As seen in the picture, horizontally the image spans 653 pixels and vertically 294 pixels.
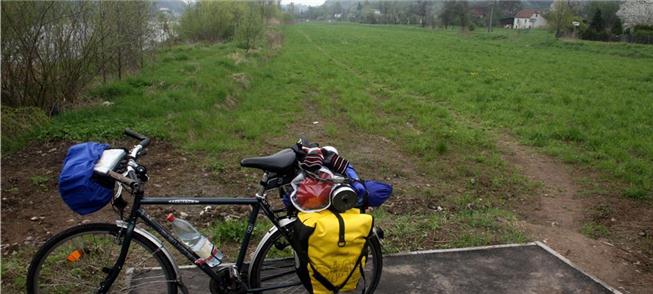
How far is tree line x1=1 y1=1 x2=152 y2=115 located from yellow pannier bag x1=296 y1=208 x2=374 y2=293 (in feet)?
25.7

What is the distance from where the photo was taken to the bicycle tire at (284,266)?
132 inches

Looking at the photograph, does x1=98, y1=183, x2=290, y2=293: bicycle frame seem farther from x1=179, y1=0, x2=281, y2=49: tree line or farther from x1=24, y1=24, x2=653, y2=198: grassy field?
x1=179, y1=0, x2=281, y2=49: tree line

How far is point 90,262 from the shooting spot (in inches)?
132

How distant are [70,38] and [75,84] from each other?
3.07ft

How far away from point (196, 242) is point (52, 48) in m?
7.89

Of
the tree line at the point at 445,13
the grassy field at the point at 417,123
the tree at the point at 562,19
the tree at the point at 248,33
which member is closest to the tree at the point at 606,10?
the tree at the point at 562,19

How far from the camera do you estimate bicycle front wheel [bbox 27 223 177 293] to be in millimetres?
3043

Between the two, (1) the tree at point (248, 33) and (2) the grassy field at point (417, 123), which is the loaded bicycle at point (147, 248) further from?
(1) the tree at point (248, 33)

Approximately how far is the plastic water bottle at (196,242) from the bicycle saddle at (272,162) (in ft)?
1.88

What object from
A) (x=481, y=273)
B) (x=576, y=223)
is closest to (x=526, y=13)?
(x=576, y=223)

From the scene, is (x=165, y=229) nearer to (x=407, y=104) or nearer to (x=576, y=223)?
(x=576, y=223)

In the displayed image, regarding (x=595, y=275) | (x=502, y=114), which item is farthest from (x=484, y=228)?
(x=502, y=114)

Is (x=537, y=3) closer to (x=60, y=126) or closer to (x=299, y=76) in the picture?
(x=299, y=76)

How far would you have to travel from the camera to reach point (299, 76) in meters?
17.8
